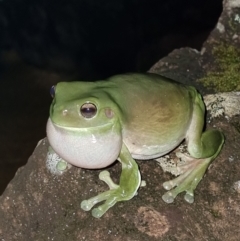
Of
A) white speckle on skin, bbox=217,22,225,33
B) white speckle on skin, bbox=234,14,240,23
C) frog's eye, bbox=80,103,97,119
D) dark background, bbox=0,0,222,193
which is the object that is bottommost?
dark background, bbox=0,0,222,193

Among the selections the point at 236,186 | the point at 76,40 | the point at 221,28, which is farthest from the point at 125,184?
the point at 76,40

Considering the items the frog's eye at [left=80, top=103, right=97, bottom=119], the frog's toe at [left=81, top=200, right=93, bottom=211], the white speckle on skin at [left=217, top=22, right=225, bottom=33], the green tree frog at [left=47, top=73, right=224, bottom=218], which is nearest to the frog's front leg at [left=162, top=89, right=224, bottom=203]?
the green tree frog at [left=47, top=73, right=224, bottom=218]

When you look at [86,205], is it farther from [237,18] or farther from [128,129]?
[237,18]

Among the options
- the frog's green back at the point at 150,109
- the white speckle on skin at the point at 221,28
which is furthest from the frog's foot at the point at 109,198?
the white speckle on skin at the point at 221,28

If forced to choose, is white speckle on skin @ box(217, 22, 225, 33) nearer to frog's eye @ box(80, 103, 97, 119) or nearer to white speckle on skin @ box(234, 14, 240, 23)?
white speckle on skin @ box(234, 14, 240, 23)

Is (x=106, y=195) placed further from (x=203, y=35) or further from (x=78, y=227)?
(x=203, y=35)

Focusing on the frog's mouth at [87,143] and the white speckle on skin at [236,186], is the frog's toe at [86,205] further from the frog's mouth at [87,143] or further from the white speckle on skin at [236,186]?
the white speckle on skin at [236,186]

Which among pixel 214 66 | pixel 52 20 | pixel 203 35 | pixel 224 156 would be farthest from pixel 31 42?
Result: pixel 224 156

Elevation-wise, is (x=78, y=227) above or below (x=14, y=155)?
above
